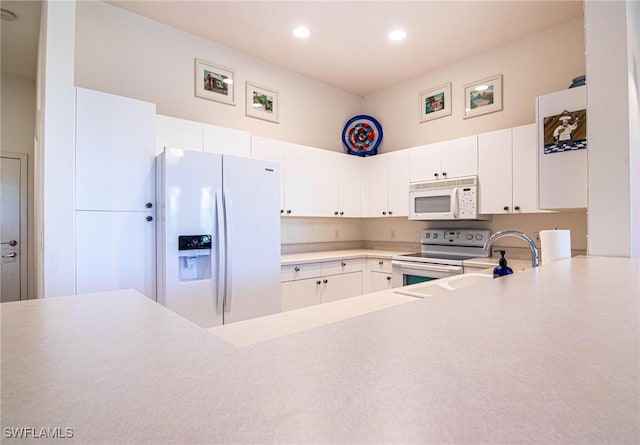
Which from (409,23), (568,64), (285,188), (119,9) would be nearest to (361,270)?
(285,188)

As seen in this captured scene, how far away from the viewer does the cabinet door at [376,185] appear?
3764 millimetres

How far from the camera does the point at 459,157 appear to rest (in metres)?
3.12

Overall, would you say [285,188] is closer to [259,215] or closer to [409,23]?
[259,215]

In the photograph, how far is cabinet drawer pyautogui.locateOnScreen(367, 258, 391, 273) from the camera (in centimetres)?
343

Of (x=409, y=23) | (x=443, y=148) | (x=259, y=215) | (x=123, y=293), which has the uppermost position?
(x=409, y=23)

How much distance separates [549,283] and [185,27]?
10.7ft

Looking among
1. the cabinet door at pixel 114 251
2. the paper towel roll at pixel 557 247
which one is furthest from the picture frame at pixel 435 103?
the cabinet door at pixel 114 251

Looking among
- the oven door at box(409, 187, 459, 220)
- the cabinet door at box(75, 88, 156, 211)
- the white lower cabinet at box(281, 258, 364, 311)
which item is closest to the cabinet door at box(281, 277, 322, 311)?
the white lower cabinet at box(281, 258, 364, 311)

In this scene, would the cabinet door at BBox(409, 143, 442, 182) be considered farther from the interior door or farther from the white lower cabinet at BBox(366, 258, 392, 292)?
the interior door

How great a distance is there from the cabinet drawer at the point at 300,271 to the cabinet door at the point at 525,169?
5.91ft

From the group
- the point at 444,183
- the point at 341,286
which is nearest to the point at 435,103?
the point at 444,183

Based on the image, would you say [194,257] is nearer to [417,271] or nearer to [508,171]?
[417,271]

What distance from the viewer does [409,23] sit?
278 centimetres

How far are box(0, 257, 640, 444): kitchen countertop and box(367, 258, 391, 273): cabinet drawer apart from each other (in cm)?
278
